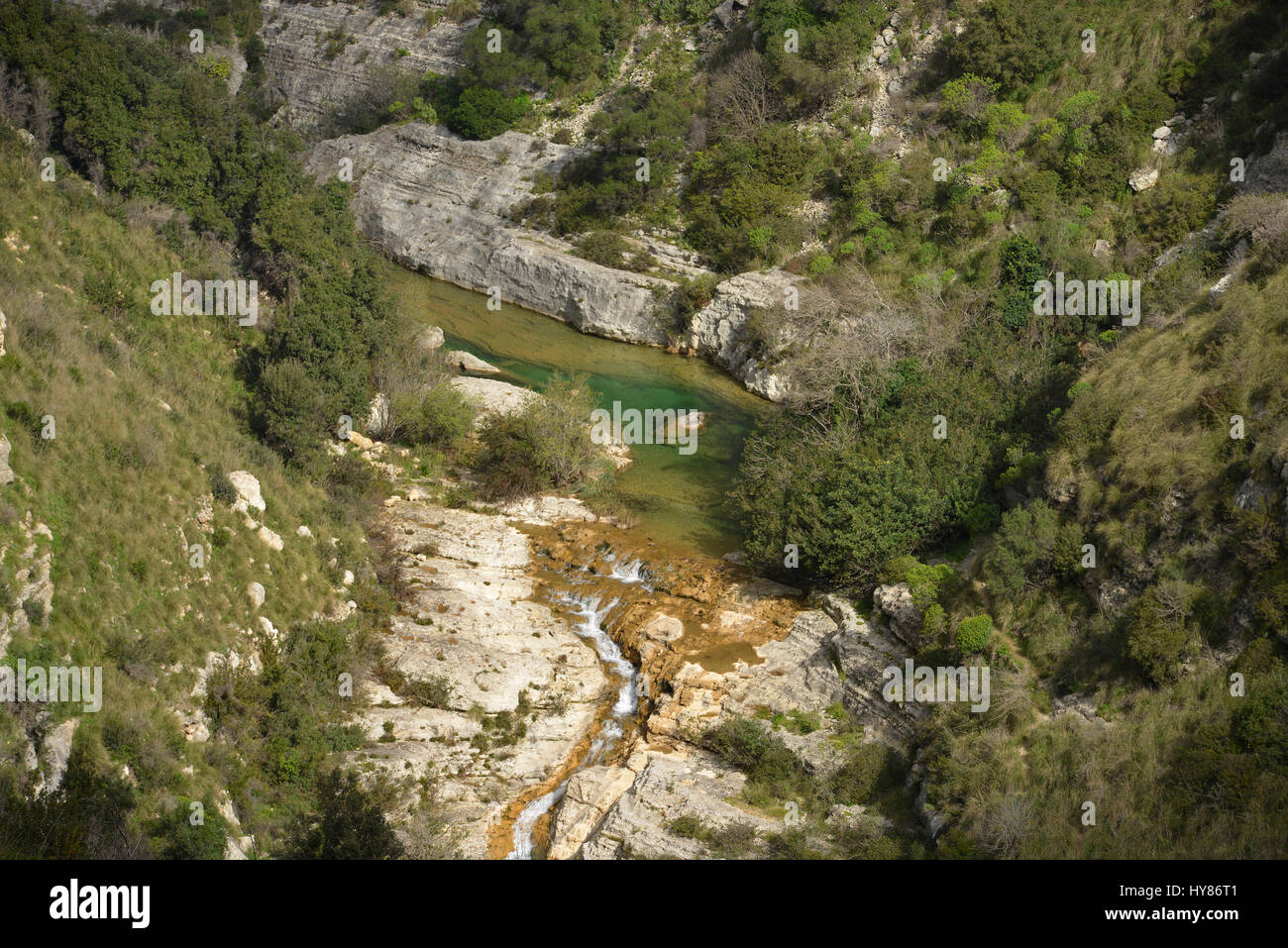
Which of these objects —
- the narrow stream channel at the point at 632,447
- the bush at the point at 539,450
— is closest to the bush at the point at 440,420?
the bush at the point at 539,450

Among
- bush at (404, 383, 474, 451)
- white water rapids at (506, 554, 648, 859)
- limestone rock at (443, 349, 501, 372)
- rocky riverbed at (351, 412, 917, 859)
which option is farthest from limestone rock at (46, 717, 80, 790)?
limestone rock at (443, 349, 501, 372)

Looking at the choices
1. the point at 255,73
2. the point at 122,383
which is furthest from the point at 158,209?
the point at 255,73

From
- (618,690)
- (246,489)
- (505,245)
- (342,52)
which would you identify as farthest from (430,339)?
(342,52)

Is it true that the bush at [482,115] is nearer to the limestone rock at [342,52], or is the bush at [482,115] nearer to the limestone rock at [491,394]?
the limestone rock at [342,52]

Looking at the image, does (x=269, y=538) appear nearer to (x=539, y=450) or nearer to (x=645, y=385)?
(x=539, y=450)

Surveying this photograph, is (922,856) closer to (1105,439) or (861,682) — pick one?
(861,682)
